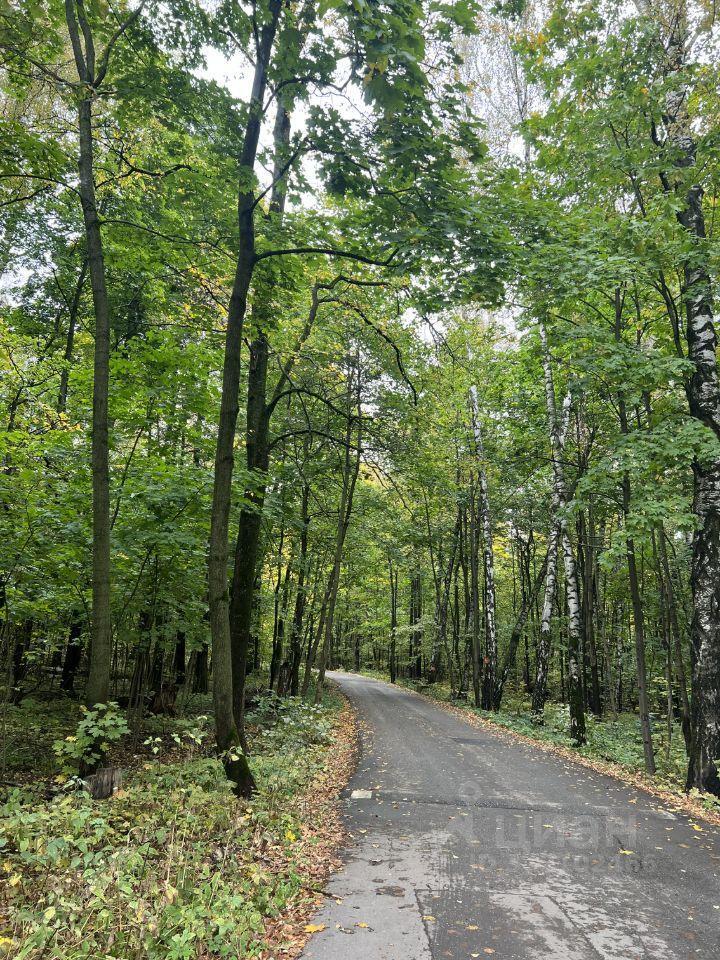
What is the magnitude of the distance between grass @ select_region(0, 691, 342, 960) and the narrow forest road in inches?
22.9

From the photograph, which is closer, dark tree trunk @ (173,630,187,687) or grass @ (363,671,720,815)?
grass @ (363,671,720,815)

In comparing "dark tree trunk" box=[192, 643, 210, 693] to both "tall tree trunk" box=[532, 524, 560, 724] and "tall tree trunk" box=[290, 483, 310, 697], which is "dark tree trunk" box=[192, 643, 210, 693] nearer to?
"tall tree trunk" box=[290, 483, 310, 697]

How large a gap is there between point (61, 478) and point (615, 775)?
35.0 feet

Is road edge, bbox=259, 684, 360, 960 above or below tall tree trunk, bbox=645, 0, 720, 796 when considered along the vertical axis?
below

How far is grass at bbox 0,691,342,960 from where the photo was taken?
3.27 metres

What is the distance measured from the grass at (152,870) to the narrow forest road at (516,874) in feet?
1.91

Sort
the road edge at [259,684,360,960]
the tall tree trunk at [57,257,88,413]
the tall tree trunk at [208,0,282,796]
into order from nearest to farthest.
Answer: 1. the road edge at [259,684,360,960]
2. the tall tree trunk at [208,0,282,796]
3. the tall tree trunk at [57,257,88,413]

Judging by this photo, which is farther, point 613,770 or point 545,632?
point 545,632

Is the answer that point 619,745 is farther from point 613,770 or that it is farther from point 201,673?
point 201,673

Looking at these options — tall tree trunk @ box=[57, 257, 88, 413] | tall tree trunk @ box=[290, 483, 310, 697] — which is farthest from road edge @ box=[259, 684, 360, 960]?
tall tree trunk @ box=[57, 257, 88, 413]

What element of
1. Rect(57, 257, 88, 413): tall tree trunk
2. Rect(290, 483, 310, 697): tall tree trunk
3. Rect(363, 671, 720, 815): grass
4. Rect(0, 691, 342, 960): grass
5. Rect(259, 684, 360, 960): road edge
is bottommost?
Rect(363, 671, 720, 815): grass

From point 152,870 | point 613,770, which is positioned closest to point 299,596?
point 613,770

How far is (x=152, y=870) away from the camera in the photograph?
4.09 meters

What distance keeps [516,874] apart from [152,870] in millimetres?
3296
